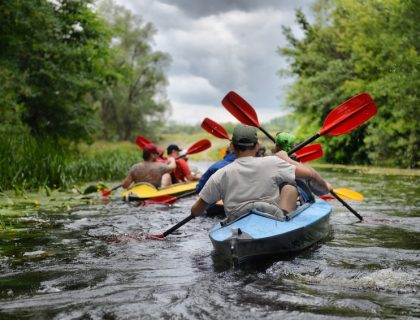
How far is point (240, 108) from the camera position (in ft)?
22.5

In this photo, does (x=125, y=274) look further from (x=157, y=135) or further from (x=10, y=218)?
(x=157, y=135)

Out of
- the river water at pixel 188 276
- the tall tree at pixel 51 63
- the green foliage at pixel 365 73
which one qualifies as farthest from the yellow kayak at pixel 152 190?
the green foliage at pixel 365 73

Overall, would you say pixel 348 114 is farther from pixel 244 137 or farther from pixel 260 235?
pixel 260 235

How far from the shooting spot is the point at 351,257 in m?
4.58

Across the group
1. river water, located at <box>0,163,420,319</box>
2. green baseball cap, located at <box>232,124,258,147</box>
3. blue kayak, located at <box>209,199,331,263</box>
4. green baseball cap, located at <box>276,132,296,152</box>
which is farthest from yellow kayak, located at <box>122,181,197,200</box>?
green baseball cap, located at <box>232,124,258,147</box>

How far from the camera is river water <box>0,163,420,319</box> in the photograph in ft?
9.61

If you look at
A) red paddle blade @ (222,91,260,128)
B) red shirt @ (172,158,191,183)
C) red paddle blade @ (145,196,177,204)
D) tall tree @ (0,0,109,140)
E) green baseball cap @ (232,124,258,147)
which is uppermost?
tall tree @ (0,0,109,140)

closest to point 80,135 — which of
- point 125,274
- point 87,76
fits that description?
point 87,76

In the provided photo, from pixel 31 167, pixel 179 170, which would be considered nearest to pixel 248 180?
pixel 31 167

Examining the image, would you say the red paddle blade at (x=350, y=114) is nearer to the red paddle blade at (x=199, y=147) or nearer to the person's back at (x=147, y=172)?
the person's back at (x=147, y=172)

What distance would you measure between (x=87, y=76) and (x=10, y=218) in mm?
13296

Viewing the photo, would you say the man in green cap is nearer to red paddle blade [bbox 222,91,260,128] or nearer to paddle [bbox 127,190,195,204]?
red paddle blade [bbox 222,91,260,128]

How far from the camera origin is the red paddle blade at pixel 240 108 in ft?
22.2

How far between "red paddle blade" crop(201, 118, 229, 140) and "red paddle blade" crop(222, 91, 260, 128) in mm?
922
